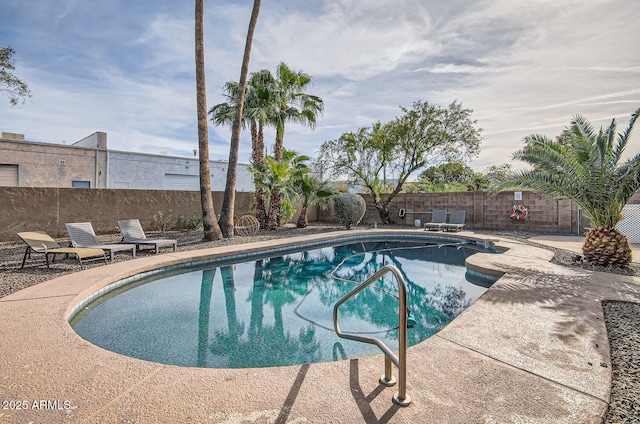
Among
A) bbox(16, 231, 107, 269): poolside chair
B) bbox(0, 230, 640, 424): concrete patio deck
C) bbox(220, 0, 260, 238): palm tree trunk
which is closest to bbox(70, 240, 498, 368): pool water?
bbox(0, 230, 640, 424): concrete patio deck

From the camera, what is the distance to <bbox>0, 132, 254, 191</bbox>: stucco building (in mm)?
16062

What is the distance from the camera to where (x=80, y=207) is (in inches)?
430

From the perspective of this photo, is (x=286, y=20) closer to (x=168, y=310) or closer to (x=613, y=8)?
(x=613, y=8)

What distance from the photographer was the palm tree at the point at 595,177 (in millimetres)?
6270

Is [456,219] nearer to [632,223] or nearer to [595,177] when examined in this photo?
[632,223]

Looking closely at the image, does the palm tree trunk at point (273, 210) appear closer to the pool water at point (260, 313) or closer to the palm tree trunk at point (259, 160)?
the palm tree trunk at point (259, 160)

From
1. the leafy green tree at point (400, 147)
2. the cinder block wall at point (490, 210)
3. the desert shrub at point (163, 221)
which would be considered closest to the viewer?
the desert shrub at point (163, 221)

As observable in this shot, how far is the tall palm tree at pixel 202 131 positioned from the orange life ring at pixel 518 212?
12.3 meters

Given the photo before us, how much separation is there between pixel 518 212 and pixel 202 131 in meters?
13.2

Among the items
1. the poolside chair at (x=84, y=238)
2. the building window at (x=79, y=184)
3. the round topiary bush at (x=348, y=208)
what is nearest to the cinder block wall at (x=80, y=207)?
the poolside chair at (x=84, y=238)

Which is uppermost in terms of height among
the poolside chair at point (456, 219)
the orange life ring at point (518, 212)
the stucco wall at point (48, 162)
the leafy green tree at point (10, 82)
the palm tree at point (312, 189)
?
the leafy green tree at point (10, 82)

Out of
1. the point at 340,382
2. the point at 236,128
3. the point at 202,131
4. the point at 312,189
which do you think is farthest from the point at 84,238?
the point at 312,189

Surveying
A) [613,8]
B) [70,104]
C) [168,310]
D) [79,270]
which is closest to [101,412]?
[168,310]

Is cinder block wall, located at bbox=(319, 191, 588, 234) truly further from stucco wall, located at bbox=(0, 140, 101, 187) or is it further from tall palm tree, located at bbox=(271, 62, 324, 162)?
stucco wall, located at bbox=(0, 140, 101, 187)
